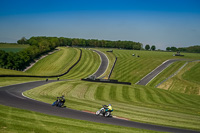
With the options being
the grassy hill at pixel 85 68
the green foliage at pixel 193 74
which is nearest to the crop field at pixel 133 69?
the grassy hill at pixel 85 68

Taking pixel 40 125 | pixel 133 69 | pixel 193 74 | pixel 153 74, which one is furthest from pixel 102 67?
pixel 40 125

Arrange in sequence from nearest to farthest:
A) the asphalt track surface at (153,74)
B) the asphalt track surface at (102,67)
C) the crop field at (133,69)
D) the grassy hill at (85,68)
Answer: the asphalt track surface at (153,74)
the crop field at (133,69)
the grassy hill at (85,68)
the asphalt track surface at (102,67)

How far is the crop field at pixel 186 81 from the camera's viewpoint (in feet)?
207

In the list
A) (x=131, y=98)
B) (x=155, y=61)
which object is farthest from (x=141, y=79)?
(x=131, y=98)

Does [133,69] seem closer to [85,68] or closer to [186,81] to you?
[85,68]

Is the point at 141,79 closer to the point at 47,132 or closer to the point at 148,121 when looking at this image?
the point at 148,121

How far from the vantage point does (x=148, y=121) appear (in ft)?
76.5

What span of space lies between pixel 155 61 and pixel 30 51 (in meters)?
83.4

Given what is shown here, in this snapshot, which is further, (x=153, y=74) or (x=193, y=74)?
(x=153, y=74)

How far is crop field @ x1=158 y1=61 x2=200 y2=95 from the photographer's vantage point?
63.2 m

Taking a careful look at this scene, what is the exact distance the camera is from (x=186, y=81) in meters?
69.9

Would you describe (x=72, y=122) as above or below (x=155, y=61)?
below

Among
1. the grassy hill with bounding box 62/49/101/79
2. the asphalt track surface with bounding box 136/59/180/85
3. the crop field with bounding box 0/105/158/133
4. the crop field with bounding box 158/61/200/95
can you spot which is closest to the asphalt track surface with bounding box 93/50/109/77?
the grassy hill with bounding box 62/49/101/79

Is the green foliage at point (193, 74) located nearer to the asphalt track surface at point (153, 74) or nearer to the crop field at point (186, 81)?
the crop field at point (186, 81)
